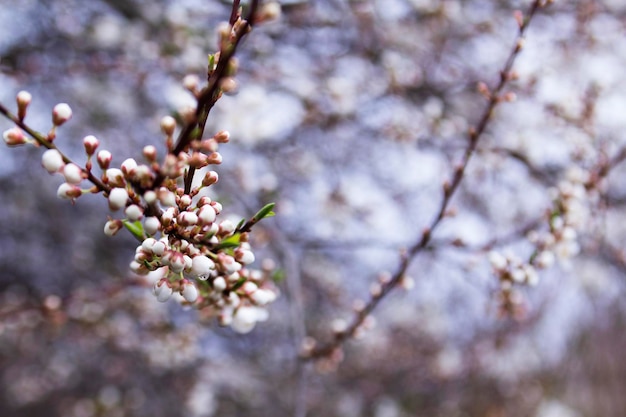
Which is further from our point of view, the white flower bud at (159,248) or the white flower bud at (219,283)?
the white flower bud at (219,283)

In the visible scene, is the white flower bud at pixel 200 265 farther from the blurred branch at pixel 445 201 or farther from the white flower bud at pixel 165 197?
the blurred branch at pixel 445 201

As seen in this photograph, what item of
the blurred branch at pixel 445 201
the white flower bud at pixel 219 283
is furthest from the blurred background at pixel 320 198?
the white flower bud at pixel 219 283

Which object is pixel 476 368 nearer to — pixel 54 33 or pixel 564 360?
pixel 564 360

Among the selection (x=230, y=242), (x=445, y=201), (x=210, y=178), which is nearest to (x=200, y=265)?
(x=230, y=242)

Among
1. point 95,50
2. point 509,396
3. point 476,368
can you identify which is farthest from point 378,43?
point 509,396

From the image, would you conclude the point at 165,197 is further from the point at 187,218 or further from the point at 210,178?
the point at 210,178

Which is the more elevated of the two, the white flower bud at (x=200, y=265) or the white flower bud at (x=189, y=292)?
the white flower bud at (x=200, y=265)
